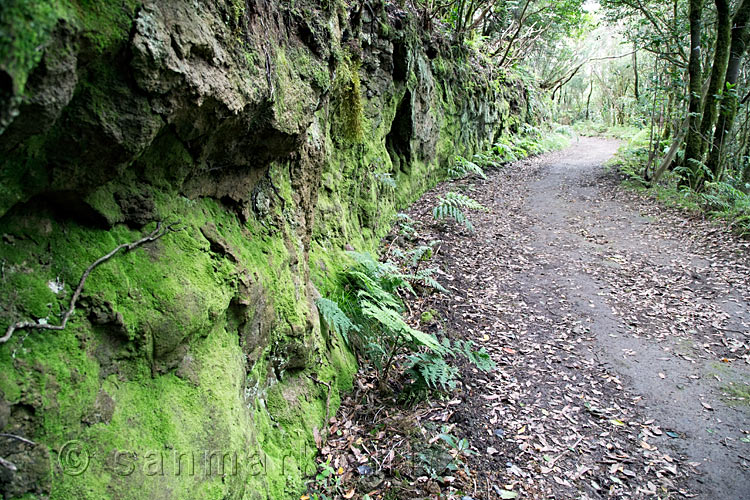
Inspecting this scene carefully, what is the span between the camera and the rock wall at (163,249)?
1.48m

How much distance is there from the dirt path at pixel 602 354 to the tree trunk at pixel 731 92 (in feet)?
9.30

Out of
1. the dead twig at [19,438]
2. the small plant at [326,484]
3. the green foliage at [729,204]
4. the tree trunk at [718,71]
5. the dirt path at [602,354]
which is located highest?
the tree trunk at [718,71]

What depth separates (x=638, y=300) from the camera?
20.0 feet

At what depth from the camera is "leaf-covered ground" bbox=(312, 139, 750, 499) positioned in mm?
3227

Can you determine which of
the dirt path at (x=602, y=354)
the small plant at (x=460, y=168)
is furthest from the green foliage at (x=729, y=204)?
the small plant at (x=460, y=168)

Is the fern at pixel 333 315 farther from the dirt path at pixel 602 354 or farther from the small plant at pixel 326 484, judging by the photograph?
the dirt path at pixel 602 354

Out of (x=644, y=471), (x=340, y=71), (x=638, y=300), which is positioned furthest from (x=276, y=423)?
(x=638, y=300)

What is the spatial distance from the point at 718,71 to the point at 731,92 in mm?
641

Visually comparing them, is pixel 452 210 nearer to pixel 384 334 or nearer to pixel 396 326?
pixel 384 334

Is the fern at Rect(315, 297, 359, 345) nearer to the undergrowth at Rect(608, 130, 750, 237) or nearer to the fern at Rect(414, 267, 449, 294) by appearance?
the fern at Rect(414, 267, 449, 294)

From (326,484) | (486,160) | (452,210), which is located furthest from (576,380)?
(486,160)

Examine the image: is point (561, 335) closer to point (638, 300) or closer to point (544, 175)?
point (638, 300)

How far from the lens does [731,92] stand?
395 inches

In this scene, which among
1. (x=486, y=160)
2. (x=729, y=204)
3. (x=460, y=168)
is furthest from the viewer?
(x=486, y=160)
